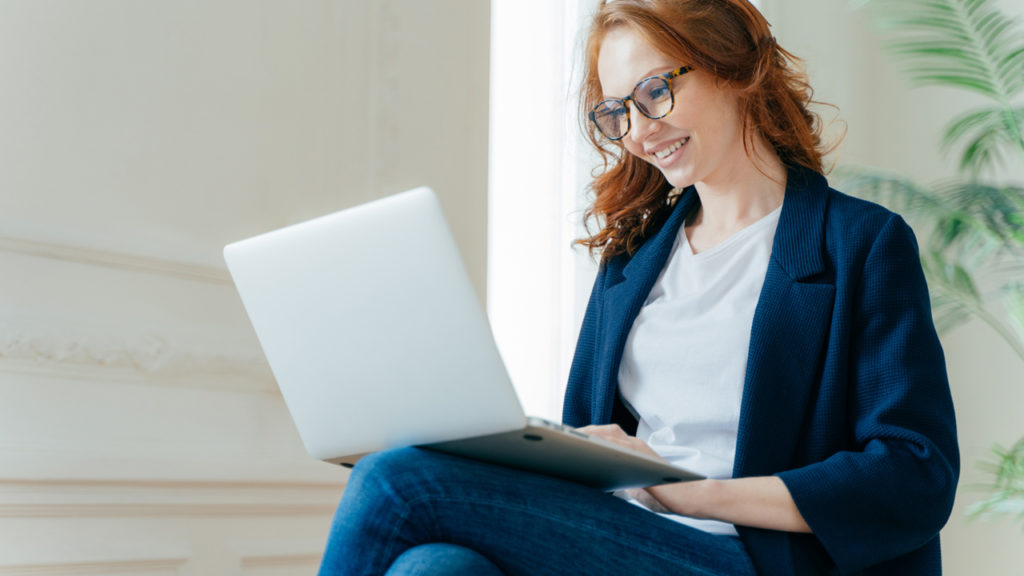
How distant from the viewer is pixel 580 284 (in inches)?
93.7

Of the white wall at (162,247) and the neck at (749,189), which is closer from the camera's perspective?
the neck at (749,189)

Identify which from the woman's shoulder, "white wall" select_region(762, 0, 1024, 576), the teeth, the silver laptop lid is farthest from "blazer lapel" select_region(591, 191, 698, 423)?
"white wall" select_region(762, 0, 1024, 576)

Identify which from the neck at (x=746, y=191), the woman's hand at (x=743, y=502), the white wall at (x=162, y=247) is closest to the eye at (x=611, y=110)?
the neck at (x=746, y=191)

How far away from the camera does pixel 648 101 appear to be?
4.22ft

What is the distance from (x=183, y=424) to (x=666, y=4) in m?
1.02

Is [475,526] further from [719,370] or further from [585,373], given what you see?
[585,373]

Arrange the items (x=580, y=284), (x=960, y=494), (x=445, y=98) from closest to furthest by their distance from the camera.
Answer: (x=445, y=98) < (x=580, y=284) < (x=960, y=494)

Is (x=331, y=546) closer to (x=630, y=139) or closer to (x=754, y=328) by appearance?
(x=754, y=328)

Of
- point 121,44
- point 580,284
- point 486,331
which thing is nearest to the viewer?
point 486,331

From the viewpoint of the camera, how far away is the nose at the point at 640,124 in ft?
4.23

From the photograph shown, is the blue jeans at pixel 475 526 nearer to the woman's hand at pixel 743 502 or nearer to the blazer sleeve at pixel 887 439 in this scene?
the woman's hand at pixel 743 502

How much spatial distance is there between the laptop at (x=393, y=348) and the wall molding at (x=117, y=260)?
65 centimetres

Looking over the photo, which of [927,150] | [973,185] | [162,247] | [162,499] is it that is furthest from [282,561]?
[927,150]

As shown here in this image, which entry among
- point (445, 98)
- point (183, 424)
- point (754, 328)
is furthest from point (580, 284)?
point (754, 328)
